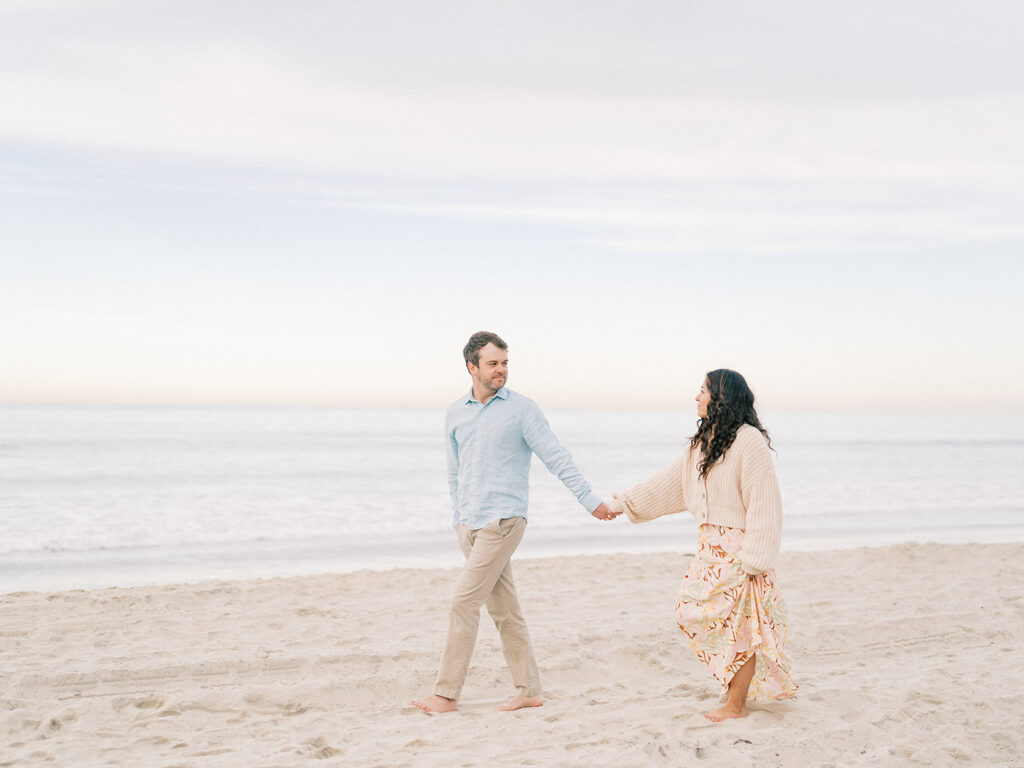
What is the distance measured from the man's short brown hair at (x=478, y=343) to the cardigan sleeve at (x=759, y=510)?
1451 millimetres

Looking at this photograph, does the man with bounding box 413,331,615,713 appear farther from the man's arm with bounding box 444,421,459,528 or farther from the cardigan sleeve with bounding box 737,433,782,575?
the cardigan sleeve with bounding box 737,433,782,575

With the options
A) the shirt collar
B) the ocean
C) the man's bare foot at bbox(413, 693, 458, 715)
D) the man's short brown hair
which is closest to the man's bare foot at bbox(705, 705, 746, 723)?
the man's bare foot at bbox(413, 693, 458, 715)

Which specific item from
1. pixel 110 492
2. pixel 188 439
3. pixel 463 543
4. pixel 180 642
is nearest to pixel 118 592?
pixel 180 642

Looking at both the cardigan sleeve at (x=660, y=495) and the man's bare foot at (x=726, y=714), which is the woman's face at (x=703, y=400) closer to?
the cardigan sleeve at (x=660, y=495)

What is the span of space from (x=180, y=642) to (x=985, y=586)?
751 centimetres

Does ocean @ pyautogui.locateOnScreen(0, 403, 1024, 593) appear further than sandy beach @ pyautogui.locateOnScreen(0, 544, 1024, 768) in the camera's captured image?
Yes

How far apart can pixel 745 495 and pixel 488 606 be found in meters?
1.59

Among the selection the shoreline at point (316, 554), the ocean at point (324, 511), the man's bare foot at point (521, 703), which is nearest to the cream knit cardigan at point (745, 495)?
the man's bare foot at point (521, 703)

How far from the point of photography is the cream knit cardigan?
13.6 ft

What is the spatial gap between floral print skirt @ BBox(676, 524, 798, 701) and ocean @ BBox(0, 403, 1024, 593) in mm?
4663

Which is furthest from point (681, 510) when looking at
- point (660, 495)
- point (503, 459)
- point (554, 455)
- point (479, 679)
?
point (479, 679)

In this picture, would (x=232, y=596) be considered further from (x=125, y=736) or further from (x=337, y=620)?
(x=125, y=736)

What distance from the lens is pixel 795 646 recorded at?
6215mm

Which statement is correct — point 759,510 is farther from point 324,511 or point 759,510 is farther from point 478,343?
A: point 324,511
